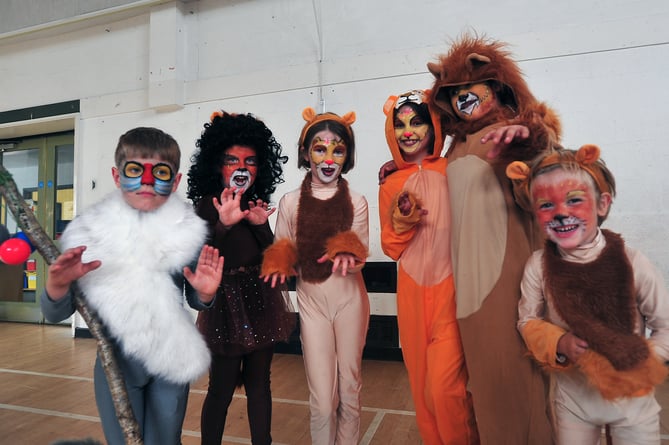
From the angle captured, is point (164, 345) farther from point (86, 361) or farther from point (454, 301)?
point (86, 361)

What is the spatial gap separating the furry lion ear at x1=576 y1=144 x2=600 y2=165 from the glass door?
234 inches

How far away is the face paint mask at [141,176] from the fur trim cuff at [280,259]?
56cm

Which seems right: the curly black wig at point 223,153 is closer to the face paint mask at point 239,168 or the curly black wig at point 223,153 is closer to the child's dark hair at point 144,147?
the face paint mask at point 239,168

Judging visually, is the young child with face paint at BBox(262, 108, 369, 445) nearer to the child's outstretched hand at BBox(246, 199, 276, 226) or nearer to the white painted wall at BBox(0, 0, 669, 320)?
the child's outstretched hand at BBox(246, 199, 276, 226)

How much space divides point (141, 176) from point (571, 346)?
1.37 metres

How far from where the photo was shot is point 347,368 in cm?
176

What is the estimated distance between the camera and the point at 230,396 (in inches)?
69.3

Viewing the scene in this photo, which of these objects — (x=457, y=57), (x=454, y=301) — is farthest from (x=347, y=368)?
(x=457, y=57)

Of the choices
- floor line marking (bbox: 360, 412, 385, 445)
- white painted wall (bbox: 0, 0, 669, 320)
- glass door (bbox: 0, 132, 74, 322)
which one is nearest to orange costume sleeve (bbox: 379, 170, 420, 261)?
floor line marking (bbox: 360, 412, 385, 445)

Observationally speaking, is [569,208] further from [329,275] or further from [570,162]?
[329,275]

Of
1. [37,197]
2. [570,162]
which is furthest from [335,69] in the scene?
[37,197]

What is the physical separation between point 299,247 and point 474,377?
2.81ft

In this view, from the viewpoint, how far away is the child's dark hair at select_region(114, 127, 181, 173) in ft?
4.32

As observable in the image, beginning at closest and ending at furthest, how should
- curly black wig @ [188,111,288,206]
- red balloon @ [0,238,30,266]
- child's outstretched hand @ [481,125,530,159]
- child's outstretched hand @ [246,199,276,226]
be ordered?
red balloon @ [0,238,30,266]
child's outstretched hand @ [481,125,530,159]
child's outstretched hand @ [246,199,276,226]
curly black wig @ [188,111,288,206]
